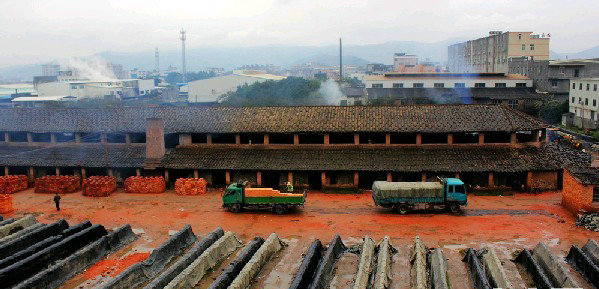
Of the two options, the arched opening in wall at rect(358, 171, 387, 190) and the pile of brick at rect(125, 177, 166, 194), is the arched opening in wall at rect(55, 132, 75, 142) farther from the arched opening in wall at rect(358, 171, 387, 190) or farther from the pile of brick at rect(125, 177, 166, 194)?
the arched opening in wall at rect(358, 171, 387, 190)

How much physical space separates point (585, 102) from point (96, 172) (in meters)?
53.0

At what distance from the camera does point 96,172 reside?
3675 cm

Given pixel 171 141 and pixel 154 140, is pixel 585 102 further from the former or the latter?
pixel 154 140

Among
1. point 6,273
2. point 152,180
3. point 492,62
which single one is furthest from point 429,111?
point 492,62

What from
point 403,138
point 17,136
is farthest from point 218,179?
point 17,136

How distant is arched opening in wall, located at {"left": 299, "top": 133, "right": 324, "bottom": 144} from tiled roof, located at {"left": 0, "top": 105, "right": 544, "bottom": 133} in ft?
2.12

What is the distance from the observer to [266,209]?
29781 millimetres

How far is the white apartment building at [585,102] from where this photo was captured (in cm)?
5706

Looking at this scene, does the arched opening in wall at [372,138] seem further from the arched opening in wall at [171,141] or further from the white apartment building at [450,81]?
the white apartment building at [450,81]

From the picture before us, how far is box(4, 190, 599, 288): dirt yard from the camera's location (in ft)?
74.1

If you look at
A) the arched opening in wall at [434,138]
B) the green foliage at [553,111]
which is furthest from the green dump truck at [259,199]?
the green foliage at [553,111]

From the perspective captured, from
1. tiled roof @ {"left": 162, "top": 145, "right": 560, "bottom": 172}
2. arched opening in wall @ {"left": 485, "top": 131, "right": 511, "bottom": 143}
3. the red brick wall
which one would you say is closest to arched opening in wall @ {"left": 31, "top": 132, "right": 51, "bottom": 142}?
tiled roof @ {"left": 162, "top": 145, "right": 560, "bottom": 172}

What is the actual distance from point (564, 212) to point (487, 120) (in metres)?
8.34

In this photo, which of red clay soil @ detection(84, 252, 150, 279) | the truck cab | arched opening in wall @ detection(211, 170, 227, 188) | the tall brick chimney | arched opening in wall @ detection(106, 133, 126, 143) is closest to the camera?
red clay soil @ detection(84, 252, 150, 279)
